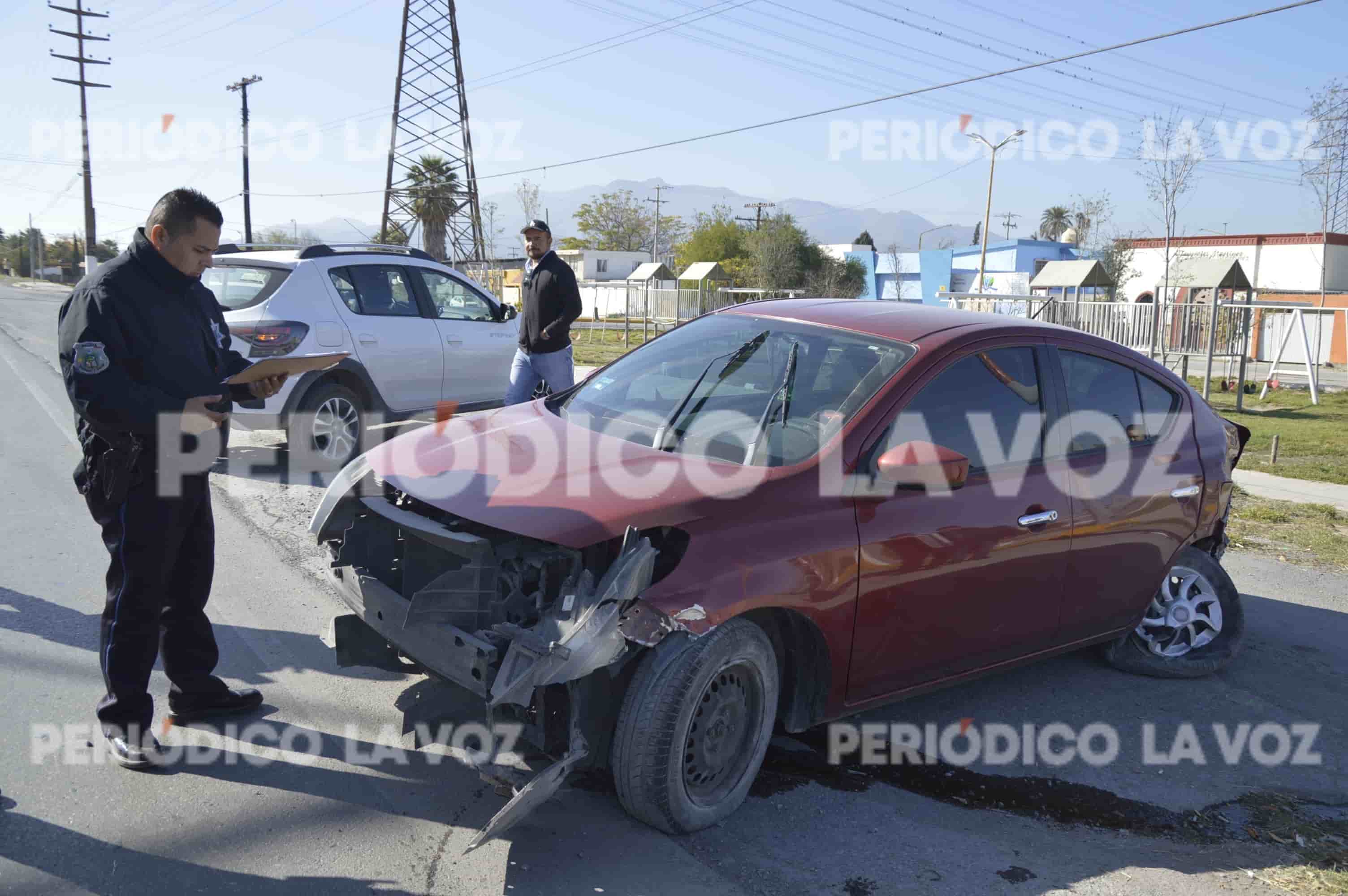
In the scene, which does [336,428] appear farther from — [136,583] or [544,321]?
[136,583]

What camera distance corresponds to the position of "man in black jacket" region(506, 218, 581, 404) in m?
8.03

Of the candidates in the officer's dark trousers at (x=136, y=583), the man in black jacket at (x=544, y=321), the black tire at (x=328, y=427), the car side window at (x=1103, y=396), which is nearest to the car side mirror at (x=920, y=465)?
the car side window at (x=1103, y=396)

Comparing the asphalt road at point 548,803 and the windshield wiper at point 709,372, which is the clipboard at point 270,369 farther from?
the windshield wiper at point 709,372

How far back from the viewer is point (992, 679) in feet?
16.0

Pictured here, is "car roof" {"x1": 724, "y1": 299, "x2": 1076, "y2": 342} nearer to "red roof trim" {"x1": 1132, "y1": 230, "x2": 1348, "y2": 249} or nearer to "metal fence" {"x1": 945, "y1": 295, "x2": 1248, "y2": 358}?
"metal fence" {"x1": 945, "y1": 295, "x2": 1248, "y2": 358}

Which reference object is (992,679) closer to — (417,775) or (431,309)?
(417,775)

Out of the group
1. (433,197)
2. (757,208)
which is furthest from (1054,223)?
(433,197)

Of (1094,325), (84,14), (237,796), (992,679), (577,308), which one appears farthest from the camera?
(84,14)

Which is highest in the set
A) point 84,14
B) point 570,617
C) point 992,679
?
point 84,14

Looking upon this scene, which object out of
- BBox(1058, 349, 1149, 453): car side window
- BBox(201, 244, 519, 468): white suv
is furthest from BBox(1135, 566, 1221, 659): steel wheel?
BBox(201, 244, 519, 468): white suv

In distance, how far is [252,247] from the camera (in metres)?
8.79

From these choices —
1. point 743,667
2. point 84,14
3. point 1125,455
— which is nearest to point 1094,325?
point 1125,455

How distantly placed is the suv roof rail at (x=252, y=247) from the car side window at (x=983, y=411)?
20.9 ft

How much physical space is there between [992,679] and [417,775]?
2.76 meters
